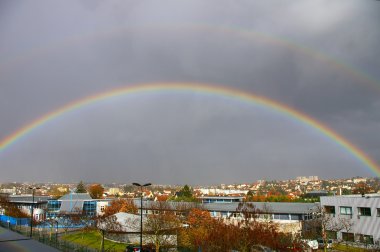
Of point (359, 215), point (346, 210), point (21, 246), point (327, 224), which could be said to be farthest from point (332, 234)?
point (21, 246)

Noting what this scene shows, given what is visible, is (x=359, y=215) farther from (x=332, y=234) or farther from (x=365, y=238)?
(x=332, y=234)

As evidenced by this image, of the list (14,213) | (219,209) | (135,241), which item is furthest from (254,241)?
(14,213)

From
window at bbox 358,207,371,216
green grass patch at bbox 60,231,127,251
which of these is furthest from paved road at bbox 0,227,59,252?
window at bbox 358,207,371,216

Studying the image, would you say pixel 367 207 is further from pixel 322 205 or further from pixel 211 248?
pixel 211 248

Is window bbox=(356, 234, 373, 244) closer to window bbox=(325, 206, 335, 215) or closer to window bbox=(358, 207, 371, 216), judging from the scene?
Result: window bbox=(358, 207, 371, 216)

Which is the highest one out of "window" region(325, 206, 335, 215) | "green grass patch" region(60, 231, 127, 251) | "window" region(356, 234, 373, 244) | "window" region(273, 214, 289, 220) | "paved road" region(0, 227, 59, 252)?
"window" region(325, 206, 335, 215)

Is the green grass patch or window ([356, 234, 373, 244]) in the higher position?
window ([356, 234, 373, 244])
